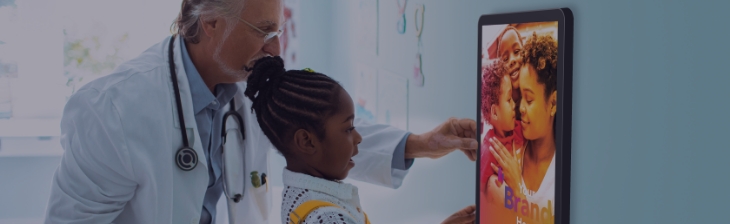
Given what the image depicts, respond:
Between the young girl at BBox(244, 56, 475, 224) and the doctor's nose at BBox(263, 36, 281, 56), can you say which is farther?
the doctor's nose at BBox(263, 36, 281, 56)

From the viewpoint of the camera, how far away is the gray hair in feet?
4.58

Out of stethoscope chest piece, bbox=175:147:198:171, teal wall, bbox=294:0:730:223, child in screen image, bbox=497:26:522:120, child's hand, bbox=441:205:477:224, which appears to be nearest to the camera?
teal wall, bbox=294:0:730:223

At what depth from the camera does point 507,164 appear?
1.05 m

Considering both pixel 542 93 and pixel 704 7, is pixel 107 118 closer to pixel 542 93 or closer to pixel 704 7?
pixel 542 93

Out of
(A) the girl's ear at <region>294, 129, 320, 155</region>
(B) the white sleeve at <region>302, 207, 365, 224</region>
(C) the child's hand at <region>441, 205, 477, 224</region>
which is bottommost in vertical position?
(C) the child's hand at <region>441, 205, 477, 224</region>

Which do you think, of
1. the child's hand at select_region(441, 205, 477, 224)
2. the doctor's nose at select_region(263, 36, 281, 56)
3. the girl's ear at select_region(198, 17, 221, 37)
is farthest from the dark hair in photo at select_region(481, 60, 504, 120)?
the girl's ear at select_region(198, 17, 221, 37)

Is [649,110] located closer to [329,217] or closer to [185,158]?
[329,217]

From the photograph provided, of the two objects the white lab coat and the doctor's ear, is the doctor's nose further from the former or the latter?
the doctor's ear

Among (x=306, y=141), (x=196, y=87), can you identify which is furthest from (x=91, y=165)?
(x=306, y=141)

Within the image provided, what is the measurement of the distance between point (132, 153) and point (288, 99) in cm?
42

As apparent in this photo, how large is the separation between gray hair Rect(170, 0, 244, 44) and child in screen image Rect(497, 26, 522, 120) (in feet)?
2.02

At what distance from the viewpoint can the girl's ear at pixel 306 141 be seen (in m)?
1.05

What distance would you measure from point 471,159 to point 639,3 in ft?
1.85

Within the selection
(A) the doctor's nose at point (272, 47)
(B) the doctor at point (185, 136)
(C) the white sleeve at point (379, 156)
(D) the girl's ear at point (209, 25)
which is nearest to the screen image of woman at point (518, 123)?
(B) the doctor at point (185, 136)
